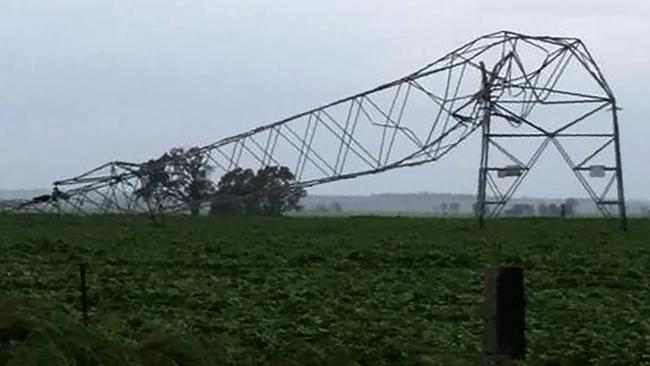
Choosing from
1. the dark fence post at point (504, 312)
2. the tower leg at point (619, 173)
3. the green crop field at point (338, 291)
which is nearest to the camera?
the dark fence post at point (504, 312)

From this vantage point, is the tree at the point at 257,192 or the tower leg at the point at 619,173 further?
the tree at the point at 257,192

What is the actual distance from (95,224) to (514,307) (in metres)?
35.0

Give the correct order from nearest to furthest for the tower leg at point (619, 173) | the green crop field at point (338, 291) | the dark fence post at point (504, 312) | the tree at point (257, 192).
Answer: the dark fence post at point (504, 312), the green crop field at point (338, 291), the tower leg at point (619, 173), the tree at point (257, 192)

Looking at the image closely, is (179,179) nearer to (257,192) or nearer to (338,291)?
(257,192)

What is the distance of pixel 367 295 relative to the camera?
16141mm

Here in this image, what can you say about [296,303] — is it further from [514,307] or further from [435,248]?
[435,248]

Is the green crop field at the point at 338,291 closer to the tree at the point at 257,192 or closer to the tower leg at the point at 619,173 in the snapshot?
the tower leg at the point at 619,173

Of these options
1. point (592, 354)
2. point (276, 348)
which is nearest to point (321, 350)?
point (276, 348)

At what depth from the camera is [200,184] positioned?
49000 millimetres

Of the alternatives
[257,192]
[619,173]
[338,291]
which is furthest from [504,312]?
[257,192]

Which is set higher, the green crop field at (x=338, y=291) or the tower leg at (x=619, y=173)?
the tower leg at (x=619, y=173)

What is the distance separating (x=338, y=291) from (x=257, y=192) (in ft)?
95.9

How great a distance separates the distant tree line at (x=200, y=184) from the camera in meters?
44.9

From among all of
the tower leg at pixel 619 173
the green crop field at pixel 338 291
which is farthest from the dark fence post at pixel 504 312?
the tower leg at pixel 619 173
